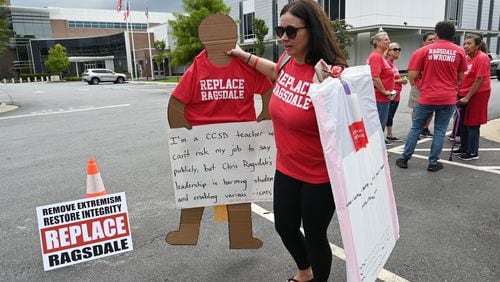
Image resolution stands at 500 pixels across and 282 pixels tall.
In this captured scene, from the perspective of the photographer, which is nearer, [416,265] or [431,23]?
[416,265]

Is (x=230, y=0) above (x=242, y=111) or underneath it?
above

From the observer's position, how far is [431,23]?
3522cm

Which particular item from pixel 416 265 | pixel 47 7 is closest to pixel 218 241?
pixel 416 265

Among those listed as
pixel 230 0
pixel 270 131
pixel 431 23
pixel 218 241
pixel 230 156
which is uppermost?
pixel 230 0

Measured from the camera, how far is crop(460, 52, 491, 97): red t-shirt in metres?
5.59

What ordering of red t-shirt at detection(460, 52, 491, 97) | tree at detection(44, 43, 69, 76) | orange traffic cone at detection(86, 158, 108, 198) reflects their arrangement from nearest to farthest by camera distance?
orange traffic cone at detection(86, 158, 108, 198) < red t-shirt at detection(460, 52, 491, 97) < tree at detection(44, 43, 69, 76)

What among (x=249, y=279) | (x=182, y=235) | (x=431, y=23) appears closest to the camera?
(x=249, y=279)

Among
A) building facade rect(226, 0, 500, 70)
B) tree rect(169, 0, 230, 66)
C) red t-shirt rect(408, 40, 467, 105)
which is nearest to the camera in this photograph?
red t-shirt rect(408, 40, 467, 105)

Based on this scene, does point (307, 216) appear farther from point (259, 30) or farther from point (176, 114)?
point (259, 30)

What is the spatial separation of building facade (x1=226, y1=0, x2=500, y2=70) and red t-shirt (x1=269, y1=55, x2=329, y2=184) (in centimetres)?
2963

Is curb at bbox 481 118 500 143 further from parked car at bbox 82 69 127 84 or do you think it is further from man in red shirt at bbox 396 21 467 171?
parked car at bbox 82 69 127 84

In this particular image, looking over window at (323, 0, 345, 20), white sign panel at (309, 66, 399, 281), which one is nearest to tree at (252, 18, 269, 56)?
window at (323, 0, 345, 20)

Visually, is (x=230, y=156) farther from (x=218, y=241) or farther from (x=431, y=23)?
(x=431, y=23)

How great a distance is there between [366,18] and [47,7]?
67.8m
